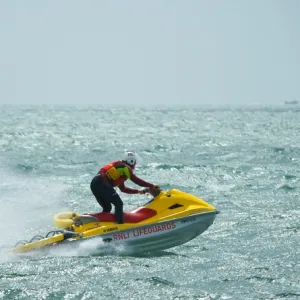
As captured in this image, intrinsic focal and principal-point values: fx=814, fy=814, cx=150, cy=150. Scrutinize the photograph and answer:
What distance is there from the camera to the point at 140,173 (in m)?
27.5

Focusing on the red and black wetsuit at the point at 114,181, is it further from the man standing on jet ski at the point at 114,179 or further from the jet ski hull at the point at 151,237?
the jet ski hull at the point at 151,237

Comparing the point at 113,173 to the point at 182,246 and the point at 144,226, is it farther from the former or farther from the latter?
the point at 182,246

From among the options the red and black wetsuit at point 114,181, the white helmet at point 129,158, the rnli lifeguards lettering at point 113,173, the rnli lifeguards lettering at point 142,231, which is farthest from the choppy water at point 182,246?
the white helmet at point 129,158

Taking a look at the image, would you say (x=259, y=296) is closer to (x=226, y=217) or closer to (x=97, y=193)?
(x=97, y=193)

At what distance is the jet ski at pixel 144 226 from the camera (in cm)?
1394

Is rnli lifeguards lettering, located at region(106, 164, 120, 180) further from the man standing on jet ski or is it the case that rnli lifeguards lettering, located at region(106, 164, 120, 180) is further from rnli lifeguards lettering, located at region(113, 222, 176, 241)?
rnli lifeguards lettering, located at region(113, 222, 176, 241)

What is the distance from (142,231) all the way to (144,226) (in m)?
0.09

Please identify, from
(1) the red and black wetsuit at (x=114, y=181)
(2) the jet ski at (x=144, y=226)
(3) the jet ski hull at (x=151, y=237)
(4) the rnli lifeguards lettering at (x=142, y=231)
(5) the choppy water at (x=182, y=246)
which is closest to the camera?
(5) the choppy water at (x=182, y=246)

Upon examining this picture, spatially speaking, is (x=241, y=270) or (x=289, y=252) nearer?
(x=241, y=270)

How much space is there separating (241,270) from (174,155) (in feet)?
73.7

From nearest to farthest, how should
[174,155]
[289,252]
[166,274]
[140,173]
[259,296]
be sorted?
[259,296] → [166,274] → [289,252] → [140,173] → [174,155]

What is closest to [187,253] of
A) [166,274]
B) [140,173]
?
[166,274]

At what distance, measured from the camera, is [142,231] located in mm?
14305

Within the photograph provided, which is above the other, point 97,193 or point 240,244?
point 97,193
